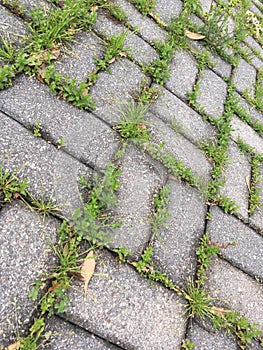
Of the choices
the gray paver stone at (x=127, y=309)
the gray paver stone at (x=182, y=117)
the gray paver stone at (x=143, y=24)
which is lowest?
the gray paver stone at (x=127, y=309)

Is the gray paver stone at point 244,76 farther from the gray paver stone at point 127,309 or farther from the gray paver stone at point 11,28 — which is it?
the gray paver stone at point 127,309

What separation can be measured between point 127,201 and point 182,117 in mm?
748

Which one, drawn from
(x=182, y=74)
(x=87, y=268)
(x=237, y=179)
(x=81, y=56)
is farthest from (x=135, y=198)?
(x=182, y=74)

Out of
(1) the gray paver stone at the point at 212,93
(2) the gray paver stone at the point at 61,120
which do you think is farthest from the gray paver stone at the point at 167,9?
(2) the gray paver stone at the point at 61,120

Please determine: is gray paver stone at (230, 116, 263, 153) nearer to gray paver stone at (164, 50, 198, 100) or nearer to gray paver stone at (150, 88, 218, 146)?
gray paver stone at (150, 88, 218, 146)

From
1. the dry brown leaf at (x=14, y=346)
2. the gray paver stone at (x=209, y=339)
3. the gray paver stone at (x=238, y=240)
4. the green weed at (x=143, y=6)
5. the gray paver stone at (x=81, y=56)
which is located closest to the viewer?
the dry brown leaf at (x=14, y=346)

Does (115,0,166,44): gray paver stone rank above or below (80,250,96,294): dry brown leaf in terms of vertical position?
above

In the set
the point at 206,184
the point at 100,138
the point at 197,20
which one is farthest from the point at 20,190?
the point at 197,20

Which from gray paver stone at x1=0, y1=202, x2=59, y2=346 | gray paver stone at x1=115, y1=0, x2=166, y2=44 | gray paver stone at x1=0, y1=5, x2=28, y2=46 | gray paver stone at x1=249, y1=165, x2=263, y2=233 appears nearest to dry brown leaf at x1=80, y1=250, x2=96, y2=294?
gray paver stone at x1=0, y1=202, x2=59, y2=346

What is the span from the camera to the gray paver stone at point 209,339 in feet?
5.58

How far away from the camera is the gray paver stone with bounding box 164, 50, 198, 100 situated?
2.47 m

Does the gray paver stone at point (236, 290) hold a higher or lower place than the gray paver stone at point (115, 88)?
lower

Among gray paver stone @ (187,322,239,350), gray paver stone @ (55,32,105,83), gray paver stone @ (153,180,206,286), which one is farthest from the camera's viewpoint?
gray paver stone @ (55,32,105,83)

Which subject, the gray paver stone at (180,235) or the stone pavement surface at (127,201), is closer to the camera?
the stone pavement surface at (127,201)
